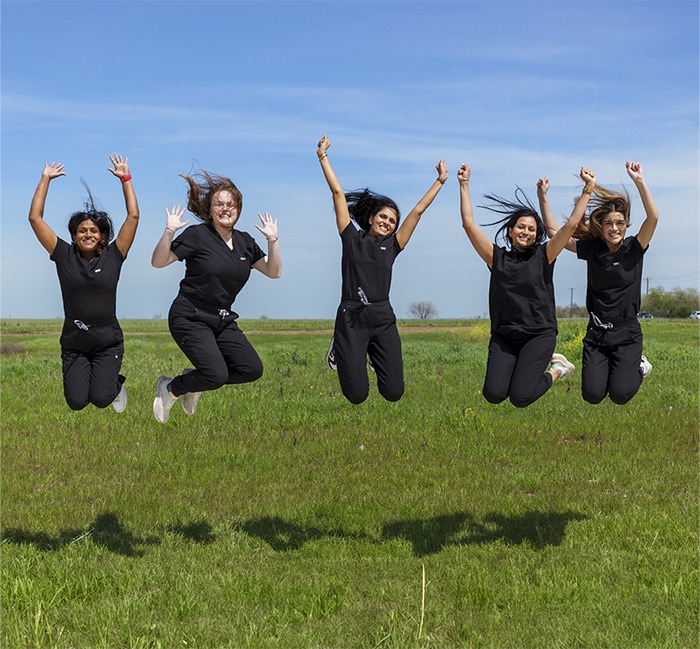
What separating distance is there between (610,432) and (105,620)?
12.5 meters

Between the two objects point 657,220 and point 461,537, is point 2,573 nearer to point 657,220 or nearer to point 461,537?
point 461,537

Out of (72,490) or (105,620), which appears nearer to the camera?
(105,620)

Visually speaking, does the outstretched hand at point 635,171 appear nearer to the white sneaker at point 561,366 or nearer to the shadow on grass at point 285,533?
the white sneaker at point 561,366

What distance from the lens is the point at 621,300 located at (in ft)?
32.0

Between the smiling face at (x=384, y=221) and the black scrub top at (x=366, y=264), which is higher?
the smiling face at (x=384, y=221)

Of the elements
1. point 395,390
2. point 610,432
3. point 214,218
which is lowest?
point 610,432

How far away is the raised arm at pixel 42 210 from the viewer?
9102 mm

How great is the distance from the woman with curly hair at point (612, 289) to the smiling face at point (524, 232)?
0.18 m

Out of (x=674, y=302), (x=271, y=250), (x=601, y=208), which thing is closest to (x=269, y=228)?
(x=271, y=250)

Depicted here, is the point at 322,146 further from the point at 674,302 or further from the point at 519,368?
the point at 674,302

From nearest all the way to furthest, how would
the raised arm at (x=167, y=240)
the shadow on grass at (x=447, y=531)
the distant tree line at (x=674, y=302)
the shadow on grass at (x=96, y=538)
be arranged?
the raised arm at (x=167, y=240), the shadow on grass at (x=96, y=538), the shadow on grass at (x=447, y=531), the distant tree line at (x=674, y=302)

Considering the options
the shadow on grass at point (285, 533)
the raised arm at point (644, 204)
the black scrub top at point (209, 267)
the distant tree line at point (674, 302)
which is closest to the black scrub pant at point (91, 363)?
the black scrub top at point (209, 267)

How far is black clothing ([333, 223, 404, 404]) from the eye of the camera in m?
9.23

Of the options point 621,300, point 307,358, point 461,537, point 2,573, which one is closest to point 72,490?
point 2,573
